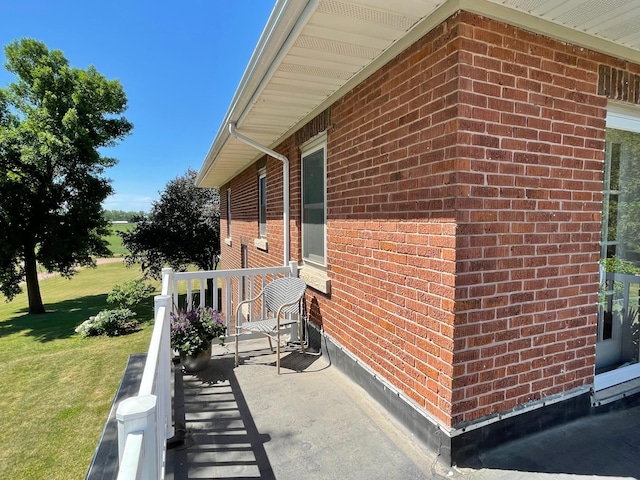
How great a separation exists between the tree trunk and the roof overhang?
17749mm

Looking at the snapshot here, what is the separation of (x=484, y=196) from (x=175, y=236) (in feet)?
55.2

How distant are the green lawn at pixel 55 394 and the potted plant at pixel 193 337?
167cm

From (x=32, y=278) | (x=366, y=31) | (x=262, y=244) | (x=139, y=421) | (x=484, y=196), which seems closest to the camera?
(x=139, y=421)

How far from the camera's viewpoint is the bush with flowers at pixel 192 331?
3.49m

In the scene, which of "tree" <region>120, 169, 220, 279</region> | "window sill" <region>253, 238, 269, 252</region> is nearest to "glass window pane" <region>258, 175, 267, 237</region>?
"window sill" <region>253, 238, 269, 252</region>

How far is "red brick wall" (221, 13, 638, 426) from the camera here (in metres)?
2.04

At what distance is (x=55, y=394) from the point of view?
20.9 feet

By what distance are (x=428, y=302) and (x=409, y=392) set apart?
2.26 ft

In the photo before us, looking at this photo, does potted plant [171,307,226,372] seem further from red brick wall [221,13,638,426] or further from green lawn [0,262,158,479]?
red brick wall [221,13,638,426]

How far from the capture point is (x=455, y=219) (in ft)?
6.57

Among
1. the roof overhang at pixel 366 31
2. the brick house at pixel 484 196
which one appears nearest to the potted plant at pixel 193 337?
the brick house at pixel 484 196

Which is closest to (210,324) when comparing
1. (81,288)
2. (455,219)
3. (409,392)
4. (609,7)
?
(409,392)

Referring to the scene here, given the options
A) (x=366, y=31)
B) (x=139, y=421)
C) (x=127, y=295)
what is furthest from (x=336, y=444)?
(x=127, y=295)

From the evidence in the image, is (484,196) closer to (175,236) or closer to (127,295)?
(127,295)
